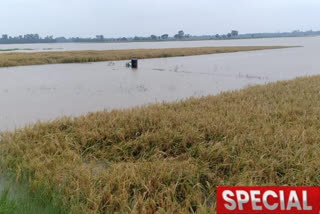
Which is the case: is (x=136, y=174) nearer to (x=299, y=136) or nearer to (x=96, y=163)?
(x=96, y=163)

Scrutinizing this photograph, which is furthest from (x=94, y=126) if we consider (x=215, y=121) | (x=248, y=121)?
(x=248, y=121)

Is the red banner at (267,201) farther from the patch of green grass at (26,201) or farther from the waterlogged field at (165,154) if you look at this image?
the patch of green grass at (26,201)

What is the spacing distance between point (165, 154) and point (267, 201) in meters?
1.47

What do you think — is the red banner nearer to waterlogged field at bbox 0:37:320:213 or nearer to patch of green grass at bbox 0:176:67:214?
waterlogged field at bbox 0:37:320:213

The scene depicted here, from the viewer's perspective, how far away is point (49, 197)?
222 cm

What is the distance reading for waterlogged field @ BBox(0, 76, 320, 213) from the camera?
222 cm

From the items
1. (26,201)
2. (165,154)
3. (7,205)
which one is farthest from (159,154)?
(7,205)

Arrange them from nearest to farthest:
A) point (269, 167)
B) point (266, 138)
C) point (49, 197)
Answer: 1. point (49, 197)
2. point (269, 167)
3. point (266, 138)

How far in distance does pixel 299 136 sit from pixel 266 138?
46 cm

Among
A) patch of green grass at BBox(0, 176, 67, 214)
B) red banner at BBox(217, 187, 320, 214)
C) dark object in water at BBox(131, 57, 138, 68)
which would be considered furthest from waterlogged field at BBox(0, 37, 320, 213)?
dark object in water at BBox(131, 57, 138, 68)

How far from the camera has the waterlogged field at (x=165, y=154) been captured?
2.22m

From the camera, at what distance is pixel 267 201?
1794 millimetres

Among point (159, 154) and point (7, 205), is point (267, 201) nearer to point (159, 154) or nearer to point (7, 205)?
point (159, 154)

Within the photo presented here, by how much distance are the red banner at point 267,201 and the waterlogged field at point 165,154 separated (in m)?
0.23
